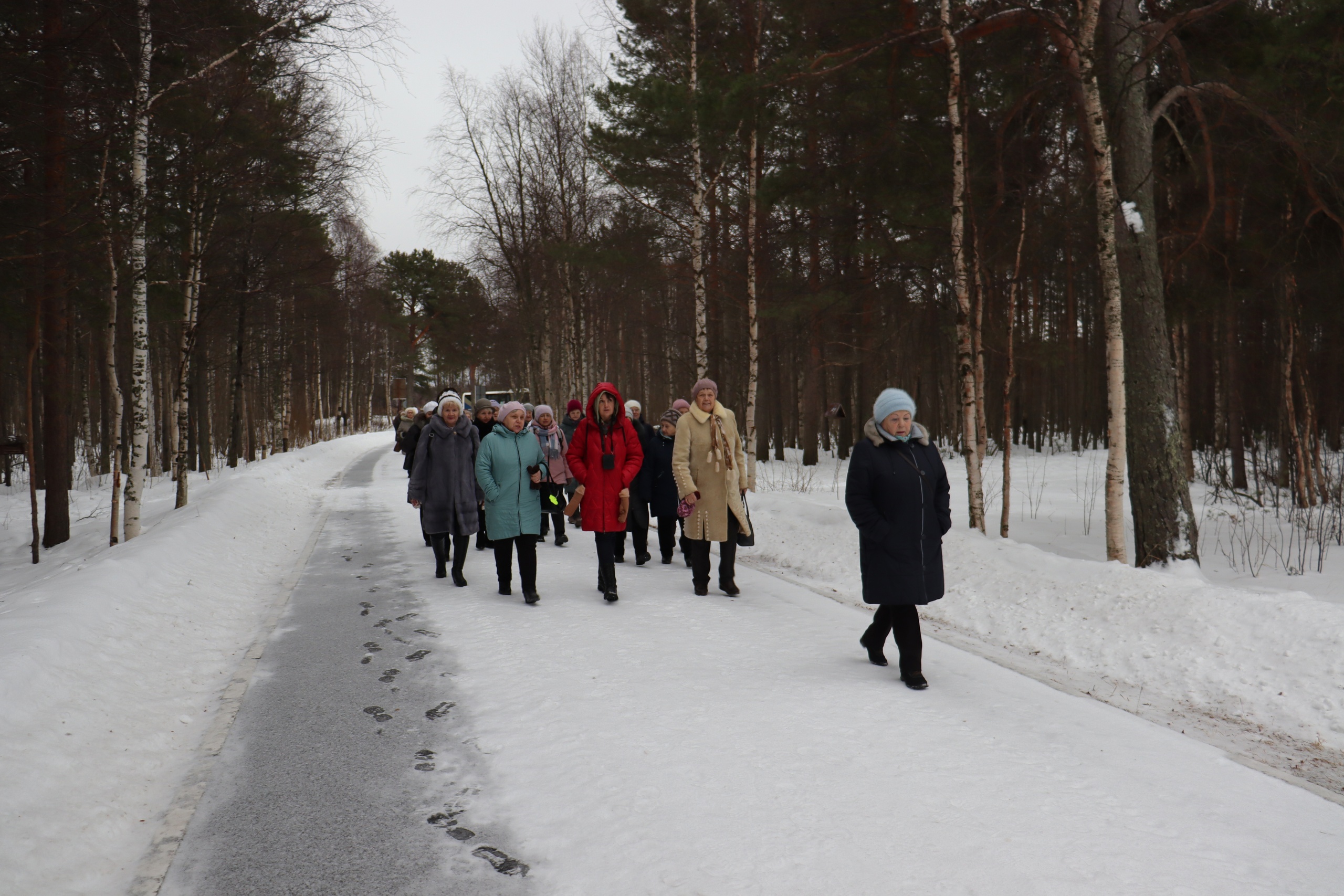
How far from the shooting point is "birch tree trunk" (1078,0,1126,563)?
8.69 m

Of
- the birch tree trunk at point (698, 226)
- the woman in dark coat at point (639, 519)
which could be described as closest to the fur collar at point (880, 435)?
the woman in dark coat at point (639, 519)

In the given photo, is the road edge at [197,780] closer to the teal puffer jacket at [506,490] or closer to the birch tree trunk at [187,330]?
the teal puffer jacket at [506,490]

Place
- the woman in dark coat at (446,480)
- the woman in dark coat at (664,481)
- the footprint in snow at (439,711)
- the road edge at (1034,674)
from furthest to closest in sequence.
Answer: the woman in dark coat at (664,481) → the woman in dark coat at (446,480) → the footprint in snow at (439,711) → the road edge at (1034,674)

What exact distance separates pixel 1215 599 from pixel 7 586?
14.0 meters

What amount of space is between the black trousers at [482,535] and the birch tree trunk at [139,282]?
4.84 m

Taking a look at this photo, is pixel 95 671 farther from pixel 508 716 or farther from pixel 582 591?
pixel 582 591

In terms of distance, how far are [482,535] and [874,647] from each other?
6536 mm

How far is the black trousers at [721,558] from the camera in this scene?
8.16m

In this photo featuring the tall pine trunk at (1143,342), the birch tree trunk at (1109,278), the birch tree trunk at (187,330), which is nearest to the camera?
the birch tree trunk at (1109,278)

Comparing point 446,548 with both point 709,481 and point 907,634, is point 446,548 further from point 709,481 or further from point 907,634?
point 907,634

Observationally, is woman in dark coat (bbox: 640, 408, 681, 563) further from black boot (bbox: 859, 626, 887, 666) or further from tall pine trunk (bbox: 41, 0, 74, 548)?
tall pine trunk (bbox: 41, 0, 74, 548)

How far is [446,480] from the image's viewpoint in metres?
9.28

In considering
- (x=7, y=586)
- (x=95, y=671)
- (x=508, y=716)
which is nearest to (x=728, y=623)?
(x=508, y=716)

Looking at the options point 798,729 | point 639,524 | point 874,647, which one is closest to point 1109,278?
point 874,647
